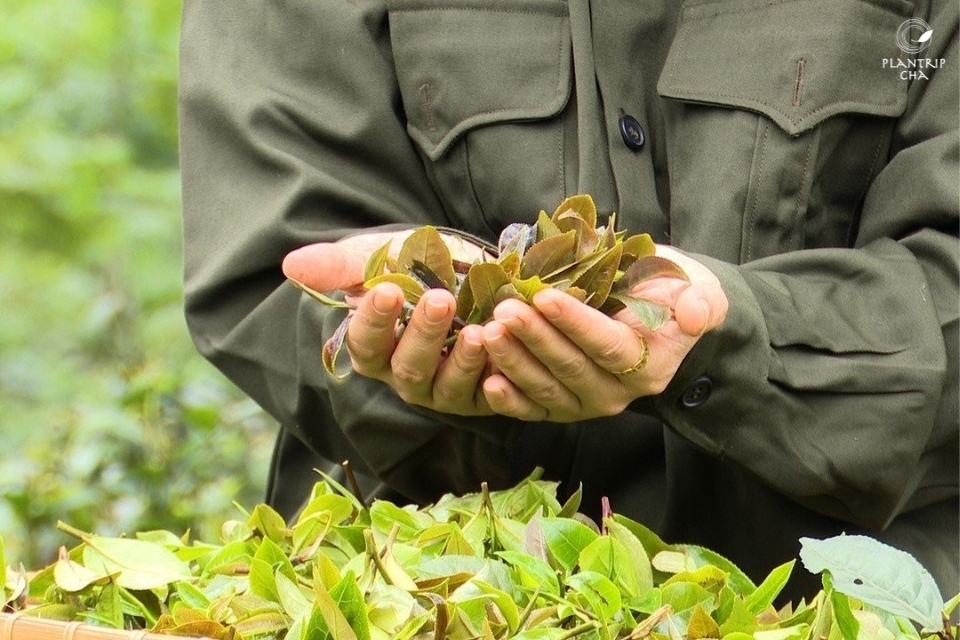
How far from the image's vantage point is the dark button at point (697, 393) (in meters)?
1.18

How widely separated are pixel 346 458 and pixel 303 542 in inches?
14.3

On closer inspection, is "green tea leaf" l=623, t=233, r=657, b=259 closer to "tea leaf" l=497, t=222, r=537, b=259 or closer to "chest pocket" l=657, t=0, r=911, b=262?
"tea leaf" l=497, t=222, r=537, b=259

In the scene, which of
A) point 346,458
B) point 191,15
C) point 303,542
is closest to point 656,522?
point 346,458

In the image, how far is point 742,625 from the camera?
93 cm

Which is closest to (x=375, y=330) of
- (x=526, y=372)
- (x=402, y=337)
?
(x=402, y=337)

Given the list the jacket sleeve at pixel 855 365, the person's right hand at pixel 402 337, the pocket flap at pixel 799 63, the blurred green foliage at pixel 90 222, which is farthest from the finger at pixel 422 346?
the blurred green foliage at pixel 90 222

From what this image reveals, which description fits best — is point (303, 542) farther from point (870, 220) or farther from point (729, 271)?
point (870, 220)

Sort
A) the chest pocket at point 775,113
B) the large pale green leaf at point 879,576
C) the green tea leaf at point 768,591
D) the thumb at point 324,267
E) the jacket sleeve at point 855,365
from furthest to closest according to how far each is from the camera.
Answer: the chest pocket at point 775,113, the jacket sleeve at point 855,365, the thumb at point 324,267, the green tea leaf at point 768,591, the large pale green leaf at point 879,576

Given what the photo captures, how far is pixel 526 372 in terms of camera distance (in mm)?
1088

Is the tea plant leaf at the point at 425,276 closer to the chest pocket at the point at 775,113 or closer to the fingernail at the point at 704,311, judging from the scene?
the fingernail at the point at 704,311

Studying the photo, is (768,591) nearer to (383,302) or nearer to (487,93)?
(383,302)

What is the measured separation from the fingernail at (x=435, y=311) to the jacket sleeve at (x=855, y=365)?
255mm

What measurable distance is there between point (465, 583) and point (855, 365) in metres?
0.51

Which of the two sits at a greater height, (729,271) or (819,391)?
(729,271)
